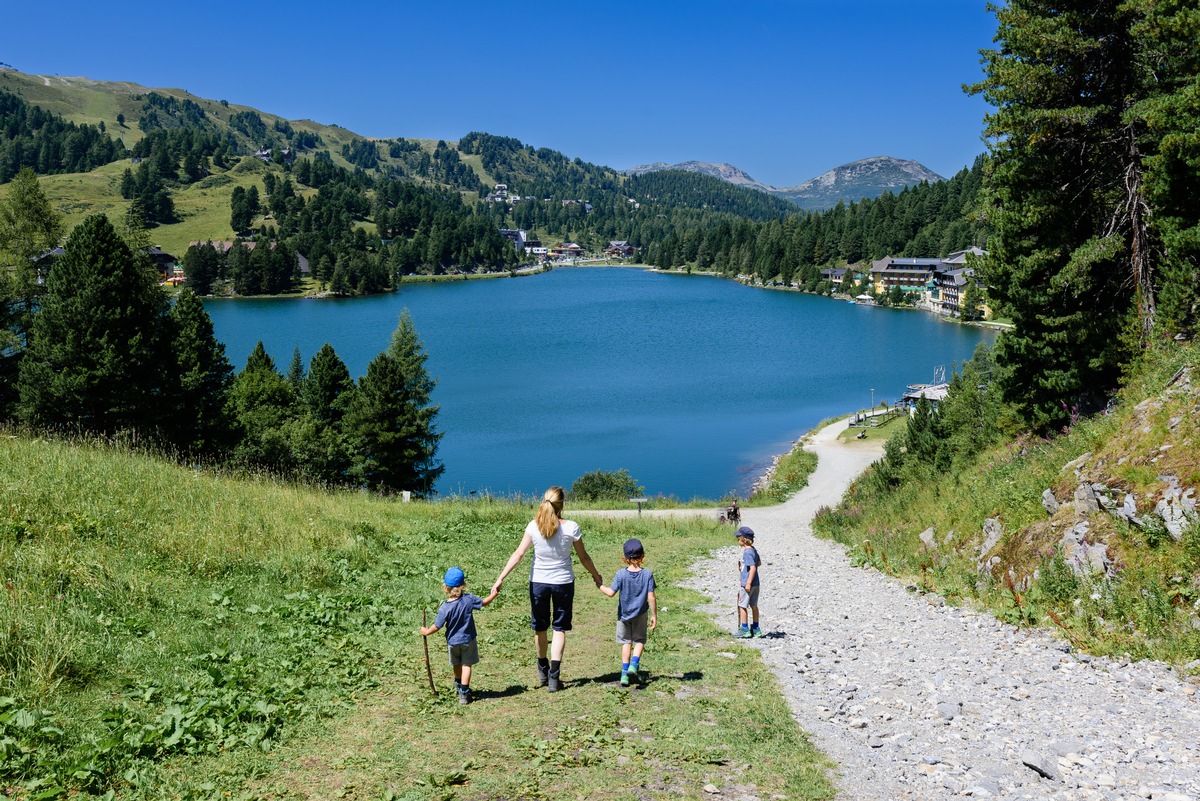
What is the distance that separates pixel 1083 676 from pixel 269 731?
8716 mm

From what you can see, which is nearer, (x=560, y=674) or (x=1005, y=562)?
(x=560, y=674)

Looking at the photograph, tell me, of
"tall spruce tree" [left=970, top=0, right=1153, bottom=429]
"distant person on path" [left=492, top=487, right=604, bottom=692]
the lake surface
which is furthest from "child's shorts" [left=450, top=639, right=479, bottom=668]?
the lake surface

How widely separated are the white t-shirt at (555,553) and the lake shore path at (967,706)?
9.38ft

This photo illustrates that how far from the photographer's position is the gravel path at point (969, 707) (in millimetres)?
6387

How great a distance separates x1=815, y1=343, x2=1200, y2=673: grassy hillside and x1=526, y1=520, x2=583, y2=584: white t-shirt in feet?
22.0

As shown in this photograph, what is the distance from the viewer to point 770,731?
745 centimetres

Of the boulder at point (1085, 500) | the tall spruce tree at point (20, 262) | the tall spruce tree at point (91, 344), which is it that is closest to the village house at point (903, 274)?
the tall spruce tree at point (20, 262)

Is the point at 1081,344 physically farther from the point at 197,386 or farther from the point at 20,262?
the point at 20,262

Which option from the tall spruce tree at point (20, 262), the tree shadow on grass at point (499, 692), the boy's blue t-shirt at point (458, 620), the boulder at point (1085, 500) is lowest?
the tree shadow on grass at point (499, 692)

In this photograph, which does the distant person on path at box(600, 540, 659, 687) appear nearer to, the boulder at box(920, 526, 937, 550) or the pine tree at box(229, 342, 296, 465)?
the boulder at box(920, 526, 937, 550)

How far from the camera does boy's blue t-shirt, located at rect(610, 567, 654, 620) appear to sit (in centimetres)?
855

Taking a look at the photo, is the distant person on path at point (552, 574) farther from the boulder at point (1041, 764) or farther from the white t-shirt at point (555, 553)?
the boulder at point (1041, 764)

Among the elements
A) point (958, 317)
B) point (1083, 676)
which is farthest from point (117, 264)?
point (958, 317)

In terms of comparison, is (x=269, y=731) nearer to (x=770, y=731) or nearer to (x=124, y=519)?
(x=770, y=731)
